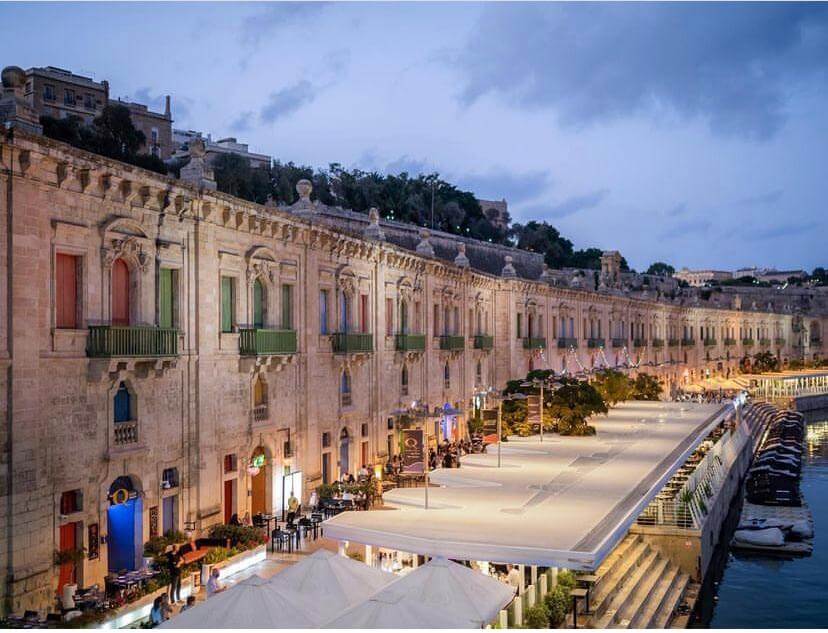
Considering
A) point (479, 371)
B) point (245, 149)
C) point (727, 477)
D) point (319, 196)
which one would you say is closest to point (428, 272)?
point (479, 371)

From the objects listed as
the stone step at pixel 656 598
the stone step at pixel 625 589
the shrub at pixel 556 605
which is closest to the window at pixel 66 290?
the shrub at pixel 556 605

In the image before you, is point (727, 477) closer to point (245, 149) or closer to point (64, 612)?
point (64, 612)

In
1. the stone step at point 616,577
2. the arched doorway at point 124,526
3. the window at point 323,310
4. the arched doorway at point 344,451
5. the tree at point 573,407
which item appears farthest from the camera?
the tree at point 573,407

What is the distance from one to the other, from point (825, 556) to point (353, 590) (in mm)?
25581

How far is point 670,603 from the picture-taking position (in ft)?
82.5

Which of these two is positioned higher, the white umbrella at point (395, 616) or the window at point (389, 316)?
the window at point (389, 316)

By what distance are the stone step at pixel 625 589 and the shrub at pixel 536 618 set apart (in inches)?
90.1

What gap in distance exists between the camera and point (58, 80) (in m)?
75.4

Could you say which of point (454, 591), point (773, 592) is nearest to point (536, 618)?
point (454, 591)

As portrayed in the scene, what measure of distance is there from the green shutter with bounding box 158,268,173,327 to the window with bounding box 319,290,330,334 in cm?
879

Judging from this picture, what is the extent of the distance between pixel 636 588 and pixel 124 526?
1354cm

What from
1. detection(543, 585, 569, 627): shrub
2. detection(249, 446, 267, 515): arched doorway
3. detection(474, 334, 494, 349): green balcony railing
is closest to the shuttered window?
detection(249, 446, 267, 515): arched doorway

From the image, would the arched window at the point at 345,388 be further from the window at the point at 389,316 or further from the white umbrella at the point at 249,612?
the white umbrella at the point at 249,612

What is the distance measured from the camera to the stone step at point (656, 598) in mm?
22475
